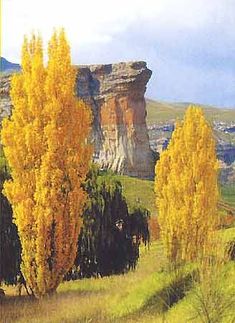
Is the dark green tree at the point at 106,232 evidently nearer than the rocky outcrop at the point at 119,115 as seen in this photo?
Yes

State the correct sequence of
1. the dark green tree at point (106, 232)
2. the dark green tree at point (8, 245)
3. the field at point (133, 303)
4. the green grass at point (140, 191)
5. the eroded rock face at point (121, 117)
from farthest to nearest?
1. the eroded rock face at point (121, 117)
2. the green grass at point (140, 191)
3. the dark green tree at point (106, 232)
4. the dark green tree at point (8, 245)
5. the field at point (133, 303)

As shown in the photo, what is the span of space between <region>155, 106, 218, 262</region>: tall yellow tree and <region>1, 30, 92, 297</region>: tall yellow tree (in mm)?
6698

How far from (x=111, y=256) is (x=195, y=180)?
237 inches

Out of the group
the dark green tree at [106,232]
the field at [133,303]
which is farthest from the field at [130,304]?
the dark green tree at [106,232]

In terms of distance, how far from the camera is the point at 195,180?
91.0 ft

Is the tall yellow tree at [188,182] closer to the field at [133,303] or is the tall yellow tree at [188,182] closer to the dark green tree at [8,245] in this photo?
the field at [133,303]

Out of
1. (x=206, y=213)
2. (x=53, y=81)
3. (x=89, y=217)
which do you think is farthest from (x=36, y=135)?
(x=206, y=213)

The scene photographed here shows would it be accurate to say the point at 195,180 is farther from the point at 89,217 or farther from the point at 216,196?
the point at 89,217

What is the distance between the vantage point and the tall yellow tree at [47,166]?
1806 cm

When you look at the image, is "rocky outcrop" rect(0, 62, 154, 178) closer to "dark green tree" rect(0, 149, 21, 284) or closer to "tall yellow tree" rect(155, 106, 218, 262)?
"tall yellow tree" rect(155, 106, 218, 262)

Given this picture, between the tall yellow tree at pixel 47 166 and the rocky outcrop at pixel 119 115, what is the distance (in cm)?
8494

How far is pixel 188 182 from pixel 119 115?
86815mm

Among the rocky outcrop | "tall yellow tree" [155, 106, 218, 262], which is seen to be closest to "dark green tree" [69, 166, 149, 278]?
"tall yellow tree" [155, 106, 218, 262]

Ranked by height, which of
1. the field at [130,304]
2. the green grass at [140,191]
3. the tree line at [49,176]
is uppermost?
the tree line at [49,176]
